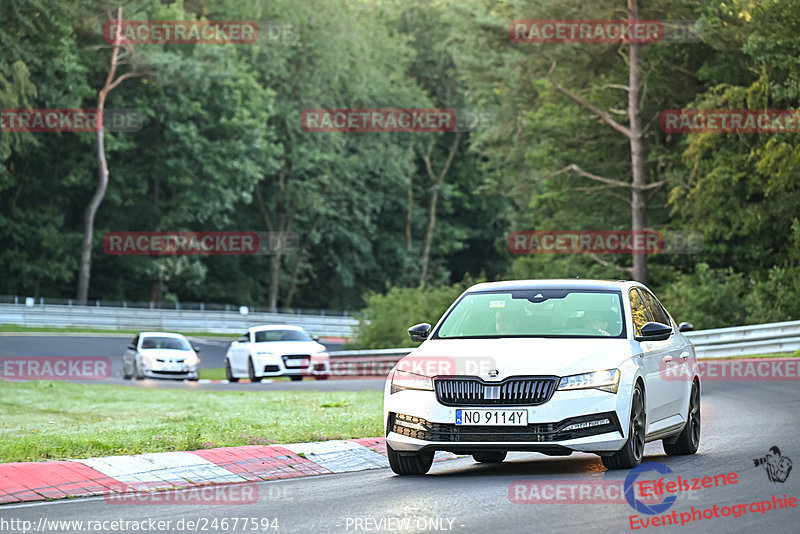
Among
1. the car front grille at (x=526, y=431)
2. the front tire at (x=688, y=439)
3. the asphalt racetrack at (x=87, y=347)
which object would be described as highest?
the car front grille at (x=526, y=431)

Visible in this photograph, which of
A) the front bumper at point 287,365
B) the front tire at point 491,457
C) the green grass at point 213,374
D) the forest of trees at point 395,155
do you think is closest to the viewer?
the front tire at point 491,457

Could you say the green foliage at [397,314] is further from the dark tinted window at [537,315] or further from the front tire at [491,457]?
the dark tinted window at [537,315]

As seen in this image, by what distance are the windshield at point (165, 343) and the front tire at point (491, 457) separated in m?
25.5

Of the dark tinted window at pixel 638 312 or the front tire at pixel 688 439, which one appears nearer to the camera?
the dark tinted window at pixel 638 312

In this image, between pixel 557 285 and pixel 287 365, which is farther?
pixel 287 365

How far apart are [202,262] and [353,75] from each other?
15.0 metres

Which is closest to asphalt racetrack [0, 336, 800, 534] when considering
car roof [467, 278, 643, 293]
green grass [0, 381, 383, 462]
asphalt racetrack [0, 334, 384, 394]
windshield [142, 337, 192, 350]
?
car roof [467, 278, 643, 293]

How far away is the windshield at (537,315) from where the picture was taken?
11.9 metres

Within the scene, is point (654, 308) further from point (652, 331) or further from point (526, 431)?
point (526, 431)

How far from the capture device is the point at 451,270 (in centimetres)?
9556

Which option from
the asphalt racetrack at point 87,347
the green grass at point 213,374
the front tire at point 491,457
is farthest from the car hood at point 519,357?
the green grass at point 213,374

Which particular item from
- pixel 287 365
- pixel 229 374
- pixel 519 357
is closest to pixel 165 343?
pixel 229 374

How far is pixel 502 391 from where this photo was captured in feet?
35.4

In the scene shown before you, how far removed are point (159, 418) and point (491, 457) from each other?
7.46 meters
